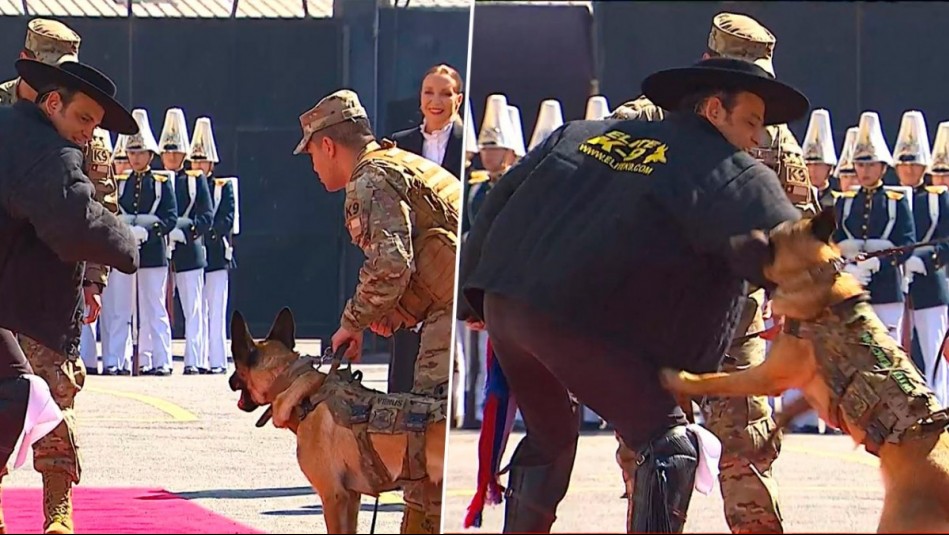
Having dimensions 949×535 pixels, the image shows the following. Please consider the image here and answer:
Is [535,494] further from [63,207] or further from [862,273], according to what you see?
[862,273]

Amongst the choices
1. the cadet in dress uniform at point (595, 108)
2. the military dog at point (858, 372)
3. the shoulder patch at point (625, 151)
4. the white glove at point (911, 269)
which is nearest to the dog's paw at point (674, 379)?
A: the military dog at point (858, 372)

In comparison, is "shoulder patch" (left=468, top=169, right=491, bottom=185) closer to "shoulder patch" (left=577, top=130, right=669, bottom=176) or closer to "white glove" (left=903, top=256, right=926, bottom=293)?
"white glove" (left=903, top=256, right=926, bottom=293)

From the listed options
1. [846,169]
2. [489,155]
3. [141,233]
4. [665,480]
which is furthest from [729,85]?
[846,169]

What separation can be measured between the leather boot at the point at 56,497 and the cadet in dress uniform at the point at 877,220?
391 centimetres

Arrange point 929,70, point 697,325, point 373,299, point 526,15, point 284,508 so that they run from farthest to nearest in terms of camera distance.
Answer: point 929,70 < point 526,15 < point 284,508 < point 373,299 < point 697,325

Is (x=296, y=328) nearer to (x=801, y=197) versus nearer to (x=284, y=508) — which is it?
(x=284, y=508)

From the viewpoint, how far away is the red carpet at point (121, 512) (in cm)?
615

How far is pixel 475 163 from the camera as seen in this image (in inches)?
353

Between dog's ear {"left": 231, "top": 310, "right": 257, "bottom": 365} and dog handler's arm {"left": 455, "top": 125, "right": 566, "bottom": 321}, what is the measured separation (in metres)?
0.74

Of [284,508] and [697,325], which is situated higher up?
[697,325]

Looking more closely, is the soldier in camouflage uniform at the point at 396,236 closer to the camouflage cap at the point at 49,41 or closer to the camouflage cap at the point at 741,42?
the camouflage cap at the point at 49,41

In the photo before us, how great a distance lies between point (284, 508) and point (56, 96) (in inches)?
61.5

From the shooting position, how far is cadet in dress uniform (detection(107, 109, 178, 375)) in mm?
6547

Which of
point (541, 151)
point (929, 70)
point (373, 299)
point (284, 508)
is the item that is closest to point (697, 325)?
point (541, 151)
